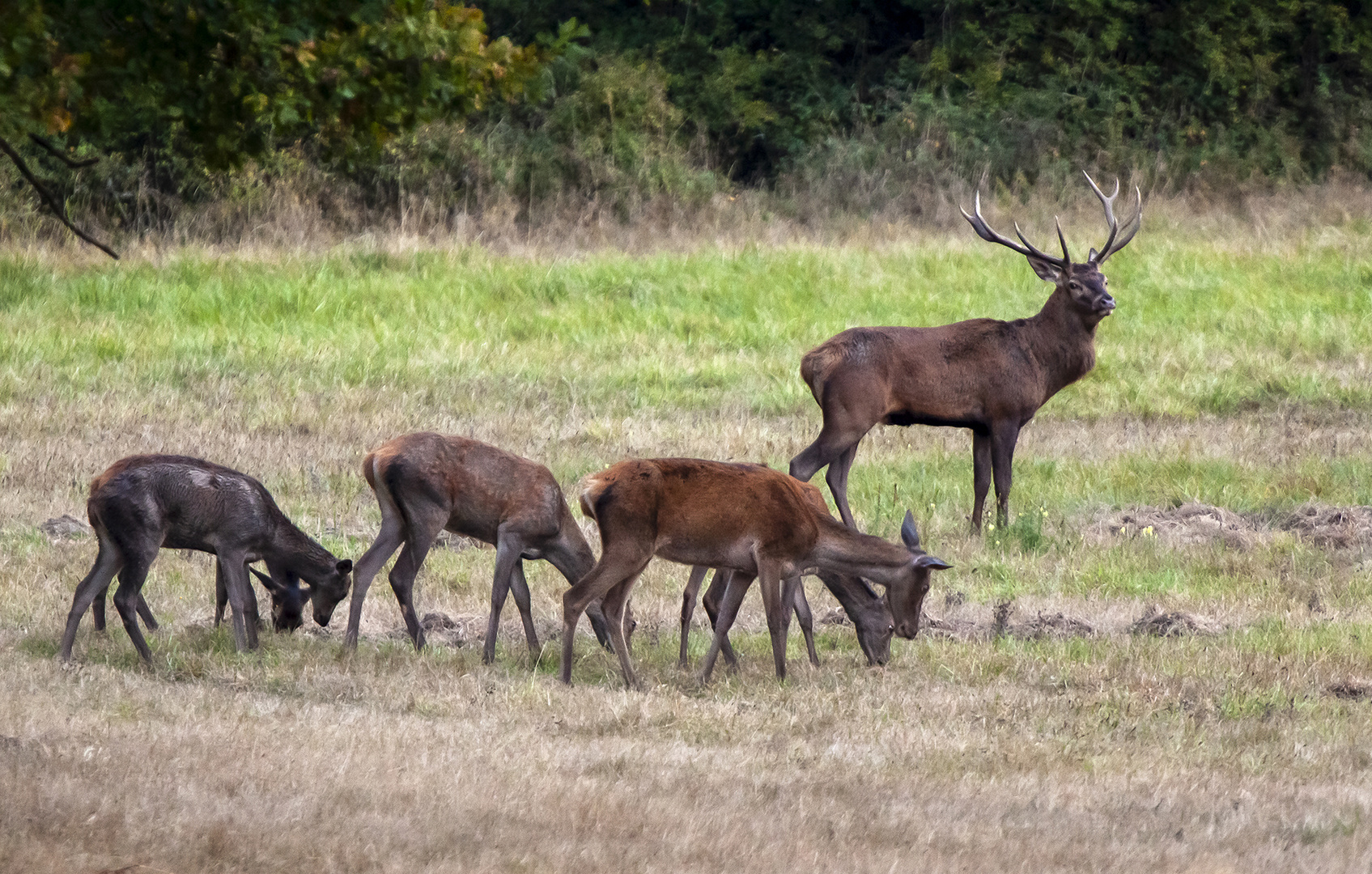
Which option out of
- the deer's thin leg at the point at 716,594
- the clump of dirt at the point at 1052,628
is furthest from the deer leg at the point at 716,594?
the clump of dirt at the point at 1052,628

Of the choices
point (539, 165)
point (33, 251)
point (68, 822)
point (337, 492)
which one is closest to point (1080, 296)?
point (337, 492)

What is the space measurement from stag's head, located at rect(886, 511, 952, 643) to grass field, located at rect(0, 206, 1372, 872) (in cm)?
21

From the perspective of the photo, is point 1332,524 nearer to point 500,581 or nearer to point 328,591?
point 500,581

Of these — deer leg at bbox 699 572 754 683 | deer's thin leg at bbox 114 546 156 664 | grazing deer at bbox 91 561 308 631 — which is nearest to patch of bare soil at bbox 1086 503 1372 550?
deer leg at bbox 699 572 754 683

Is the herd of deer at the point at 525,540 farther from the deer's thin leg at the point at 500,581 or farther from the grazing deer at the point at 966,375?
the grazing deer at the point at 966,375

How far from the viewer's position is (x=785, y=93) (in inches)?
1261

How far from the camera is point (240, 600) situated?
871cm

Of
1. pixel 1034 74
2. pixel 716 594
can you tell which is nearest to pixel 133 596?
pixel 716 594

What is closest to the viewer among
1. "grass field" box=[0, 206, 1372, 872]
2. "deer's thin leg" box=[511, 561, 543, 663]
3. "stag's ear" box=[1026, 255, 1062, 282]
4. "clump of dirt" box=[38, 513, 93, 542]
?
"grass field" box=[0, 206, 1372, 872]

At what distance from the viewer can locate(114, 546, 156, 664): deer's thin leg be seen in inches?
333

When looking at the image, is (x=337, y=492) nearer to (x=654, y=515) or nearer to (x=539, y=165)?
(x=654, y=515)

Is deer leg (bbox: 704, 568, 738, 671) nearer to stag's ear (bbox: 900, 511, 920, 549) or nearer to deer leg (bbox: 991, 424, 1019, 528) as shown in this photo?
stag's ear (bbox: 900, 511, 920, 549)

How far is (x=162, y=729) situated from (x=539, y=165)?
2046cm

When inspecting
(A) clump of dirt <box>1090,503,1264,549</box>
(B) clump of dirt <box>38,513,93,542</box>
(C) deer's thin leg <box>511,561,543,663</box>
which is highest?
(A) clump of dirt <box>1090,503,1264,549</box>
